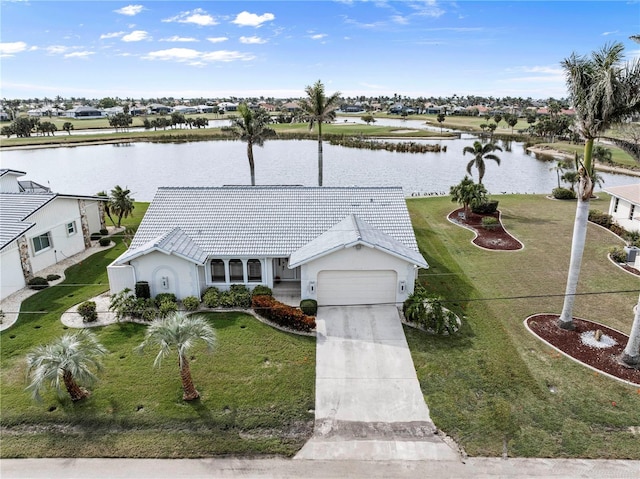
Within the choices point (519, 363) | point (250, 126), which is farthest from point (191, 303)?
point (250, 126)

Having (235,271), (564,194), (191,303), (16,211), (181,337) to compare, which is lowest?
(191,303)

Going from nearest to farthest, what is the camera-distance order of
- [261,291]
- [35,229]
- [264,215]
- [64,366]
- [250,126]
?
1. [64,366]
2. [261,291]
3. [264,215]
4. [35,229]
5. [250,126]

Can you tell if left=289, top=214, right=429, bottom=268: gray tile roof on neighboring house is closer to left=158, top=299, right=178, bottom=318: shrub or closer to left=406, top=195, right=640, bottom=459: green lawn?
left=406, top=195, right=640, bottom=459: green lawn

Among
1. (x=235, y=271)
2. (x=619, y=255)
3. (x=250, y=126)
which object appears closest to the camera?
(x=235, y=271)

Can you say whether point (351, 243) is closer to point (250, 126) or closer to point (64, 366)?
point (64, 366)

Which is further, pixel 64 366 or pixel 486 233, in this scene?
pixel 486 233

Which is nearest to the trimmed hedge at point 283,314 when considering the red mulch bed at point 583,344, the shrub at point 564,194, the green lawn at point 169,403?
the green lawn at point 169,403
